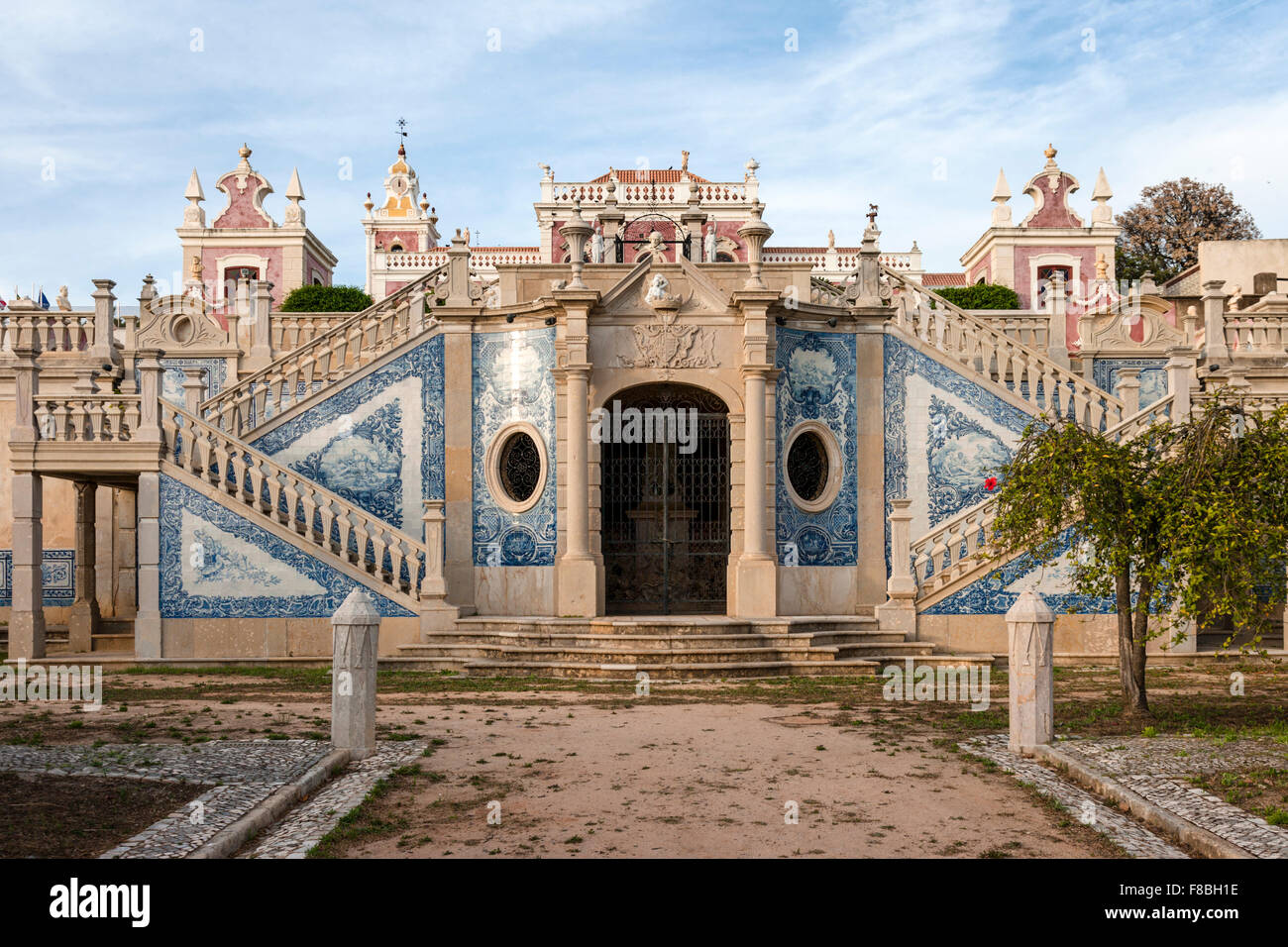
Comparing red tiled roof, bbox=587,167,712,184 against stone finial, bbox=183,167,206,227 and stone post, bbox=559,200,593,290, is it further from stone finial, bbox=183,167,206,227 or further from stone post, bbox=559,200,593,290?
stone post, bbox=559,200,593,290

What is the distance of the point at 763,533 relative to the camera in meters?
16.0

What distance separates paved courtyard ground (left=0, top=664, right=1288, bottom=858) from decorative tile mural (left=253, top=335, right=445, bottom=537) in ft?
13.6

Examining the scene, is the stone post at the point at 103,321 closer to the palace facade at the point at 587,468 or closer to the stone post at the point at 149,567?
the palace facade at the point at 587,468

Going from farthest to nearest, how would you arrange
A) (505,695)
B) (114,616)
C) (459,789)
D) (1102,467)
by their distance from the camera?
(114,616)
(505,695)
(1102,467)
(459,789)

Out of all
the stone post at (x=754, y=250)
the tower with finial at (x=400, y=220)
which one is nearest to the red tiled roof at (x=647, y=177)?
the tower with finial at (x=400, y=220)

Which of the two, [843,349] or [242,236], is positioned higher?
[242,236]

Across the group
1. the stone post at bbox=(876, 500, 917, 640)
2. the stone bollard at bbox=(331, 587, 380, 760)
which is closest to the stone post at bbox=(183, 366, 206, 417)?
the stone bollard at bbox=(331, 587, 380, 760)

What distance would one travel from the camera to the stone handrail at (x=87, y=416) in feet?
49.9

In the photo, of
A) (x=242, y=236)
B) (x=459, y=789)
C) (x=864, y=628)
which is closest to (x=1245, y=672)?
(x=864, y=628)

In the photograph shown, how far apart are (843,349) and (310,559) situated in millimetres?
7982

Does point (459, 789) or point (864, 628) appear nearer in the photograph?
point (459, 789)

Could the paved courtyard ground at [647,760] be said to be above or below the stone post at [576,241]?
below

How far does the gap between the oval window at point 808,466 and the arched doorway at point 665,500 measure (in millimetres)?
978

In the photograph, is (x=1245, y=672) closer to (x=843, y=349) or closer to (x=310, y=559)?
(x=843, y=349)
